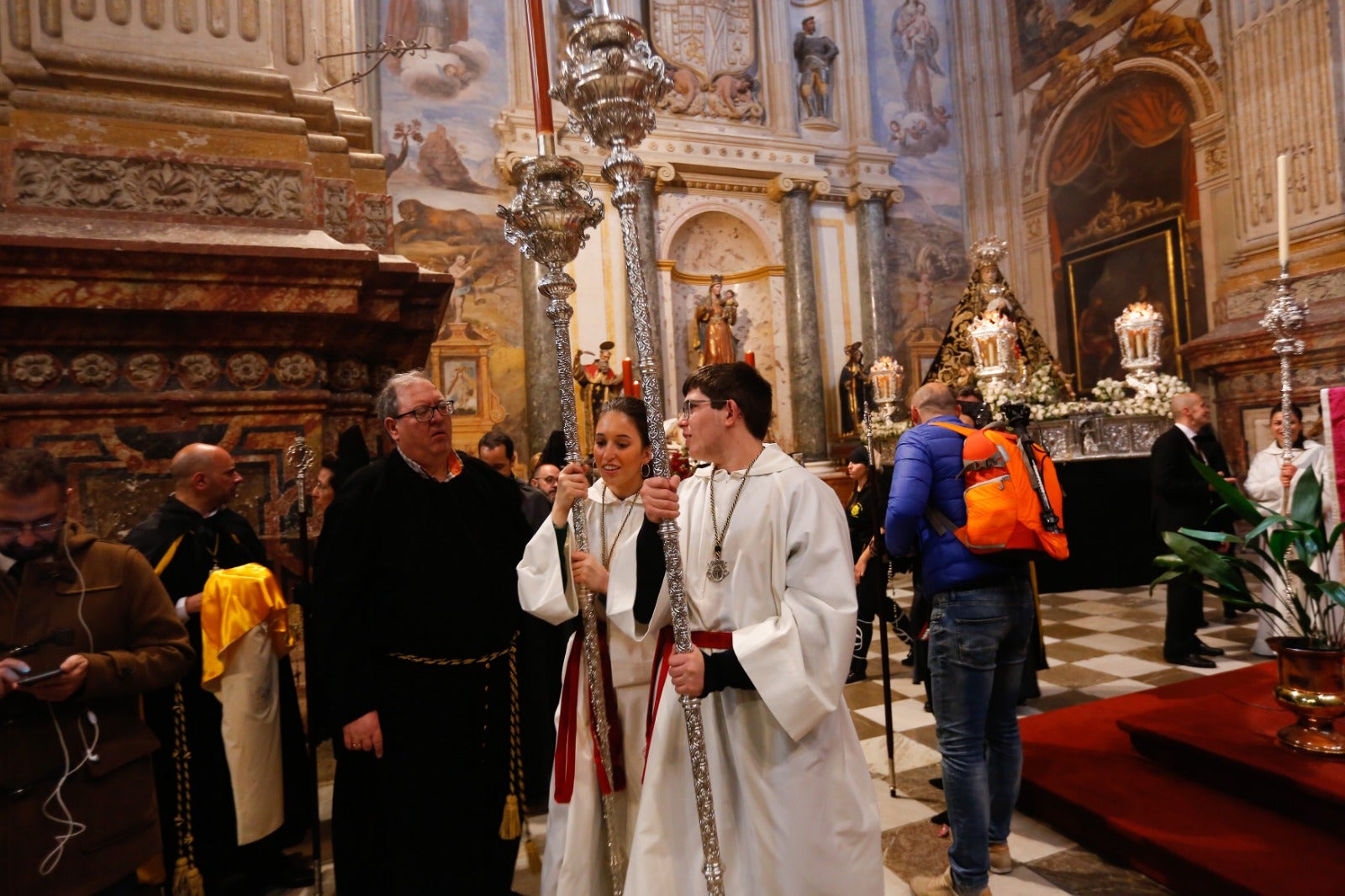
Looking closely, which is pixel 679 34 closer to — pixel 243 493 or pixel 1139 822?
pixel 243 493

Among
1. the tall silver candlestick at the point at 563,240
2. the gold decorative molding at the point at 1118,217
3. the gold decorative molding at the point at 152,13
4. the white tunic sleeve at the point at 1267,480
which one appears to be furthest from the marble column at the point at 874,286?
the tall silver candlestick at the point at 563,240

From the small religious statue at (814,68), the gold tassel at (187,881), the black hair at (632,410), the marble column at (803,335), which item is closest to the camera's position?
the black hair at (632,410)

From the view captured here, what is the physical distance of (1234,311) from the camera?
10.4 metres

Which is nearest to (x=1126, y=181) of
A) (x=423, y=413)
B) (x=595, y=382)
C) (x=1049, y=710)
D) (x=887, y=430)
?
(x=887, y=430)

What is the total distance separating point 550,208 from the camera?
191 centimetres

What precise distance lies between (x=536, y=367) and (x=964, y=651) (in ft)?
32.8

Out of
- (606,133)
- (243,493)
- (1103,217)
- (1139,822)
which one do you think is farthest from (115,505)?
(1103,217)

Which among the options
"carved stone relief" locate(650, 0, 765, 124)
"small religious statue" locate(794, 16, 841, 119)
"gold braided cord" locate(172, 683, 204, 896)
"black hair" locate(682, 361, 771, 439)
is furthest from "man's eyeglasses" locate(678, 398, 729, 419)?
"small religious statue" locate(794, 16, 841, 119)

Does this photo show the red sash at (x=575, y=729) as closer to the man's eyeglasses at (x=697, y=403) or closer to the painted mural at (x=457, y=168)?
the man's eyeglasses at (x=697, y=403)

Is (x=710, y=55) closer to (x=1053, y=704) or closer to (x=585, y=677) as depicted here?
(x=1053, y=704)

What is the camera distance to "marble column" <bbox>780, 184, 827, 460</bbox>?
13695 millimetres

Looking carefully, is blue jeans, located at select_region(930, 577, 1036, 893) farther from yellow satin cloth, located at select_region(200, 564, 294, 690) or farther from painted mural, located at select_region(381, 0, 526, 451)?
painted mural, located at select_region(381, 0, 526, 451)

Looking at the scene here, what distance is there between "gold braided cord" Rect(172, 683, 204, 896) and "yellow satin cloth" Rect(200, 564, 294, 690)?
129mm

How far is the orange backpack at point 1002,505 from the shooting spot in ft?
8.34
